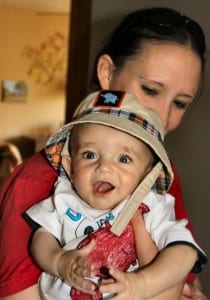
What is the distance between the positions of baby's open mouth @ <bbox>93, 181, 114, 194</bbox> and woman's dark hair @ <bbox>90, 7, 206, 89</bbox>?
11.6 inches

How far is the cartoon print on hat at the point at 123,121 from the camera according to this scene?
2.91 ft

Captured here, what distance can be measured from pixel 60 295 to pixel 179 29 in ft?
1.85

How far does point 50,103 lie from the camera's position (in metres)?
6.34

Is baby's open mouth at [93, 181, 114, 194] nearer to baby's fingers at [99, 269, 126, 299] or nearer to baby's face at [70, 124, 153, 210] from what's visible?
baby's face at [70, 124, 153, 210]

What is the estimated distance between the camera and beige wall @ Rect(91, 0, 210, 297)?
5.81ft

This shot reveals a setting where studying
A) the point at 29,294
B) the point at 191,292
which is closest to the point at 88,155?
the point at 29,294

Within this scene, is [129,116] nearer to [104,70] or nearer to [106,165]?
[106,165]

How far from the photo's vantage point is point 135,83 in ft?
3.38

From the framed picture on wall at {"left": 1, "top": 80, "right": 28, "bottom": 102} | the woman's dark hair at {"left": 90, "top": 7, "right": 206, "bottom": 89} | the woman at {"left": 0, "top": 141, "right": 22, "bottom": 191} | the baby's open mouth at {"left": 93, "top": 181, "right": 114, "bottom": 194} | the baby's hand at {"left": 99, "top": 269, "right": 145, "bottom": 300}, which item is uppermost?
the woman's dark hair at {"left": 90, "top": 7, "right": 206, "bottom": 89}

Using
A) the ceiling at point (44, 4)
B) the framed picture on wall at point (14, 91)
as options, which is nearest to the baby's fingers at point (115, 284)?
the ceiling at point (44, 4)

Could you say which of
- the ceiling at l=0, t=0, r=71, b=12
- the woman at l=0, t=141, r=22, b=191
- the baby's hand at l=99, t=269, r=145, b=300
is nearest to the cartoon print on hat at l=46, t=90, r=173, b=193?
the baby's hand at l=99, t=269, r=145, b=300

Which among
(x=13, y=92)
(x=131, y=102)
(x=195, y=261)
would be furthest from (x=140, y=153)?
(x=13, y=92)

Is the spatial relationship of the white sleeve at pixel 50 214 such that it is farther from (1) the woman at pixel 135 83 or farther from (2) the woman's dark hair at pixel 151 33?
(2) the woman's dark hair at pixel 151 33

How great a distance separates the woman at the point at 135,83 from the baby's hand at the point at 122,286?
0.77 feet
